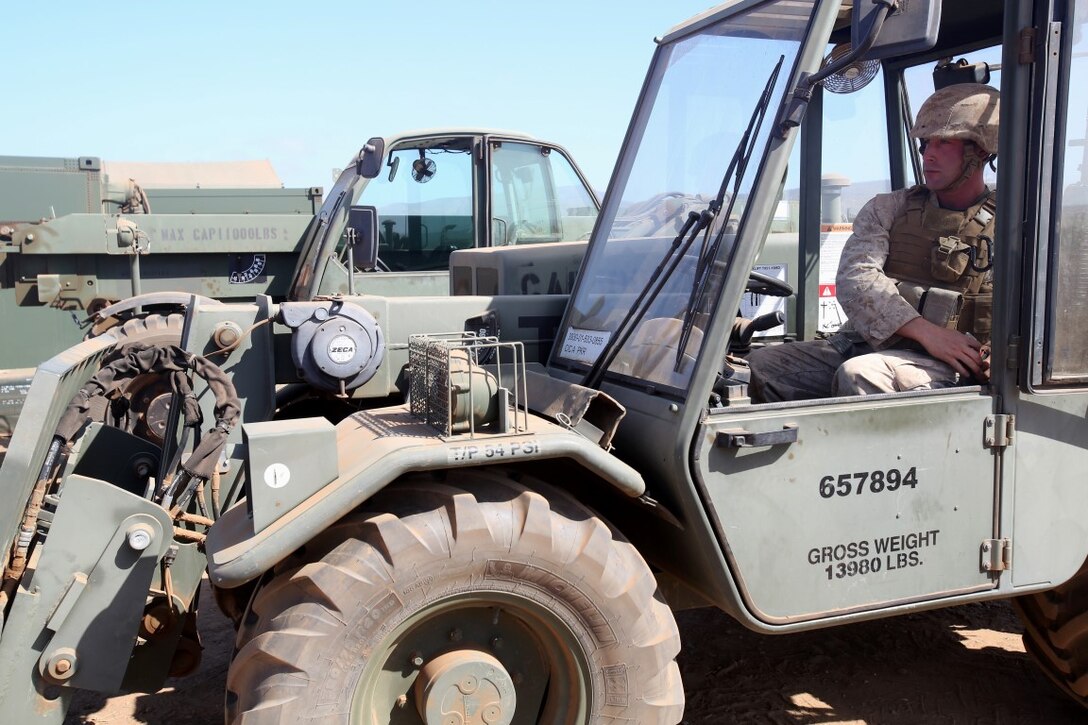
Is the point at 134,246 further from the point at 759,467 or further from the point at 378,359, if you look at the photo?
the point at 759,467

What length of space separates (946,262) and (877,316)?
0.33 metres

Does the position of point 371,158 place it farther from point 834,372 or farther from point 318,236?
point 834,372

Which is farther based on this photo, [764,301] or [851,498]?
[764,301]

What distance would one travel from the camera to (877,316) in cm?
330

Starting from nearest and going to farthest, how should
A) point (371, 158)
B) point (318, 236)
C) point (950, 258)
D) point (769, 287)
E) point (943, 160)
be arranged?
point (950, 258) < point (943, 160) < point (769, 287) < point (371, 158) < point (318, 236)

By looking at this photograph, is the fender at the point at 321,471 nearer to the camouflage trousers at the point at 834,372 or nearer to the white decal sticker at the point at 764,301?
the camouflage trousers at the point at 834,372

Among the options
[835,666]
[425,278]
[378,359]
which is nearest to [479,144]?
[425,278]

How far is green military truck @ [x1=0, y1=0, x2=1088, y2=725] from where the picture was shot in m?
2.43

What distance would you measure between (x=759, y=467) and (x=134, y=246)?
7.02 metres

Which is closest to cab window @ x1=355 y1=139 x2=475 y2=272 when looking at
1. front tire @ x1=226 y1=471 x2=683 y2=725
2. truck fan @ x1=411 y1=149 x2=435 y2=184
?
truck fan @ x1=411 y1=149 x2=435 y2=184

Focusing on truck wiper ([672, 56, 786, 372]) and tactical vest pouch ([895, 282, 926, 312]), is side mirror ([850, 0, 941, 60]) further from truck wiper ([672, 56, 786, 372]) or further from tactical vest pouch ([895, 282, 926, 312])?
tactical vest pouch ([895, 282, 926, 312])

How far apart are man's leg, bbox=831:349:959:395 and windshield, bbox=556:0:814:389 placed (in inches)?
23.9

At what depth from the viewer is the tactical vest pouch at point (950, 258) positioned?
11.0 ft

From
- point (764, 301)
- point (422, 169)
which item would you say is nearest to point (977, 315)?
point (764, 301)
